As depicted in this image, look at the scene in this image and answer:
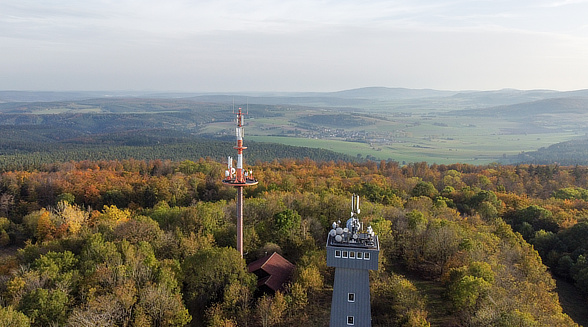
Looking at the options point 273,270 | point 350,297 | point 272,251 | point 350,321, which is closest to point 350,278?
point 350,297

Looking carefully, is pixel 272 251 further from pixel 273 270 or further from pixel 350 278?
pixel 350 278

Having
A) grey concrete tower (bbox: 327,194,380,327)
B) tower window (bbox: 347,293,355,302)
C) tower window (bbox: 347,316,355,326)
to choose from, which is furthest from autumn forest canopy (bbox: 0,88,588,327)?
tower window (bbox: 347,293,355,302)

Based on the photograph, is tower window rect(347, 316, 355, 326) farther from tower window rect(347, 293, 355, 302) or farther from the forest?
the forest

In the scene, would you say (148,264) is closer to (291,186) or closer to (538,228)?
(291,186)

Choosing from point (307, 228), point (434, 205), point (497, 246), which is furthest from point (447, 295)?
point (434, 205)

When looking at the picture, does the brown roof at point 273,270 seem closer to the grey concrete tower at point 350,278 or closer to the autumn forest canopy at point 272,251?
the autumn forest canopy at point 272,251

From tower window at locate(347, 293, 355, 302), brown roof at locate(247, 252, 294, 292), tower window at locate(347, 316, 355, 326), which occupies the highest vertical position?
tower window at locate(347, 293, 355, 302)
